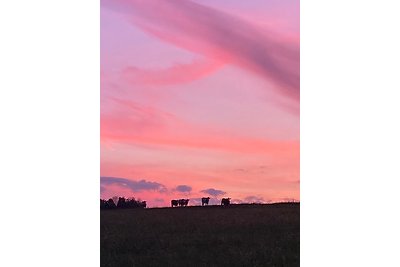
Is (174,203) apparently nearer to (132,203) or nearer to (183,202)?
(183,202)

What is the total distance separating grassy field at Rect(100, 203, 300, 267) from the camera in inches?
670

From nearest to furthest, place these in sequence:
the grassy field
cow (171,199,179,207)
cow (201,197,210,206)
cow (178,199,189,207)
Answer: the grassy field
cow (201,197,210,206)
cow (171,199,179,207)
cow (178,199,189,207)

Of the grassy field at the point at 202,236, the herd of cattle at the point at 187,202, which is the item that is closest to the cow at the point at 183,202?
the herd of cattle at the point at 187,202

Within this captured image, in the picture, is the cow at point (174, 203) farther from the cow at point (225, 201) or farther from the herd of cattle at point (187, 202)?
the cow at point (225, 201)

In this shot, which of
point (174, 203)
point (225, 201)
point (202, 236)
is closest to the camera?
point (202, 236)

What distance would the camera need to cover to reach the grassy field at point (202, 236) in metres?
17.0

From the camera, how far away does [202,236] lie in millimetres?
18656

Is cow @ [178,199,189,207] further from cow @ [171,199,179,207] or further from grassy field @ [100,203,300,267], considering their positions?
grassy field @ [100,203,300,267]

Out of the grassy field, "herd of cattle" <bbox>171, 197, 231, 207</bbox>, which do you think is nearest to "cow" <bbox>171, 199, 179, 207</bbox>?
"herd of cattle" <bbox>171, 197, 231, 207</bbox>

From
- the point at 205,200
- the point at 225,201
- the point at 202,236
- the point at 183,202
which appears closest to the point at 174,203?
the point at 183,202
